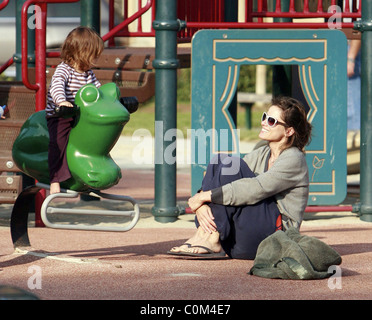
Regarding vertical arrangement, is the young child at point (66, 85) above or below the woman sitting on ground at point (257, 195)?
above

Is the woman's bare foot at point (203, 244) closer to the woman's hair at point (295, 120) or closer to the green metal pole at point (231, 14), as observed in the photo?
the woman's hair at point (295, 120)

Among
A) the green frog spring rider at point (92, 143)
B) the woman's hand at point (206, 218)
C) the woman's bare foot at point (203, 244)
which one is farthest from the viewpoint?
the woman's bare foot at point (203, 244)

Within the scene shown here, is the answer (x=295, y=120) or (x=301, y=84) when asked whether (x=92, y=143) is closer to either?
(x=295, y=120)

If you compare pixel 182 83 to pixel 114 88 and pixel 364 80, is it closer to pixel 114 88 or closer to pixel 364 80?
pixel 364 80

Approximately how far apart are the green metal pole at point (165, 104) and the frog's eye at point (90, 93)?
220 centimetres

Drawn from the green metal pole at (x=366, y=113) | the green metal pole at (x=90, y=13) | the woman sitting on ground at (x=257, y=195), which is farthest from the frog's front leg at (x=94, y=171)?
the green metal pole at (x=90, y=13)

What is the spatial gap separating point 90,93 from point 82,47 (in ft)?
1.19

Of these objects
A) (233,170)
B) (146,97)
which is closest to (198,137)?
(146,97)

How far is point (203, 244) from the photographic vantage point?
5145 mm

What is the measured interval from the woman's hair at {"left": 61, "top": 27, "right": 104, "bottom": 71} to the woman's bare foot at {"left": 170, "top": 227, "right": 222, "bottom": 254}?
115 centimetres

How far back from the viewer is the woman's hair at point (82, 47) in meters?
5.02

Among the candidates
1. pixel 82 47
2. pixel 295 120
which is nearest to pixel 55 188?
pixel 82 47

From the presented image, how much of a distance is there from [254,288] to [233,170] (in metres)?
0.83

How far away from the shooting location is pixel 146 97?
7.20 m
